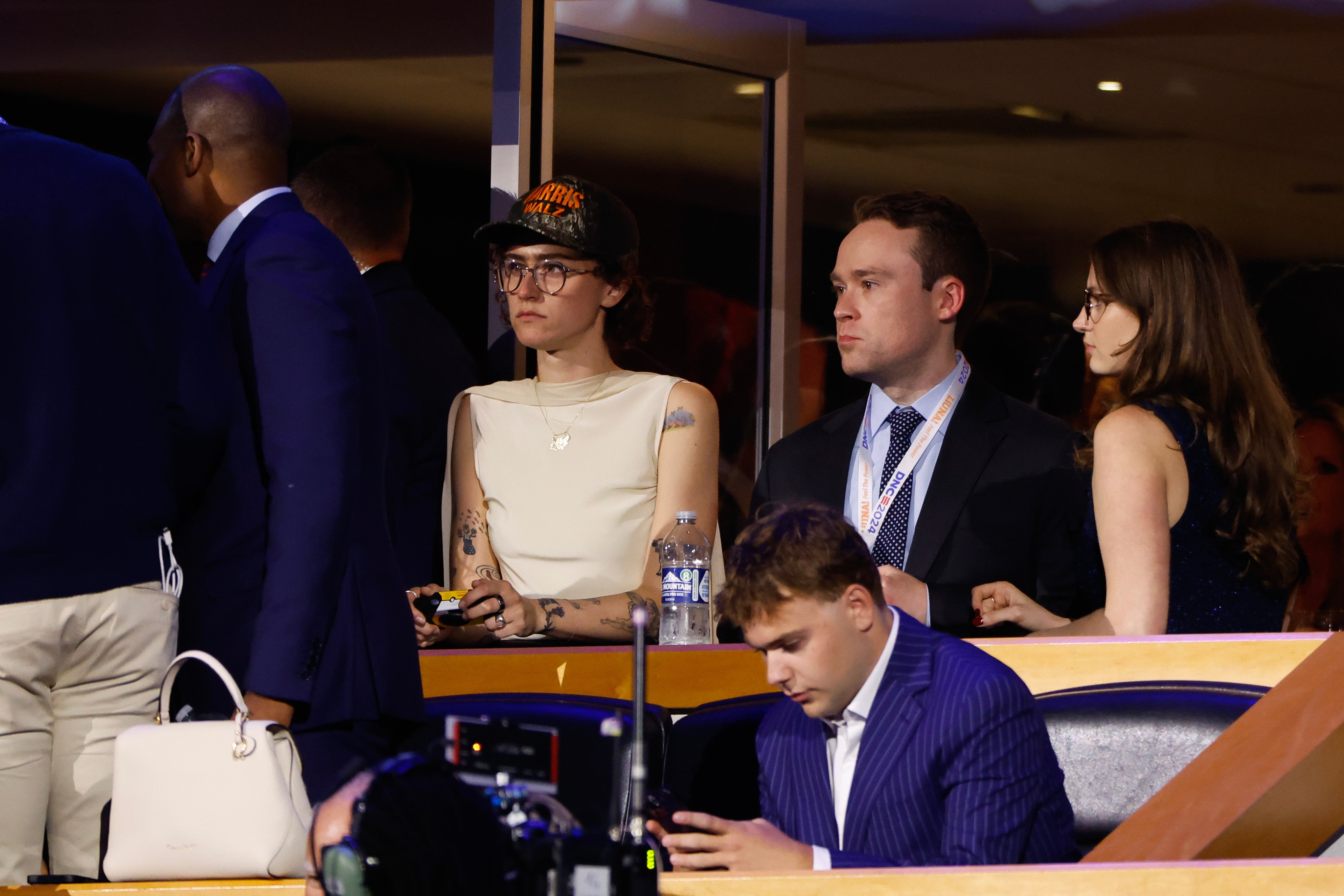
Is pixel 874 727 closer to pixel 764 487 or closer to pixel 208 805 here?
pixel 208 805

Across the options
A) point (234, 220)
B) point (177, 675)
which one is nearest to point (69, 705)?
point (177, 675)

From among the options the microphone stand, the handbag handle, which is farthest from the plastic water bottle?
the microphone stand

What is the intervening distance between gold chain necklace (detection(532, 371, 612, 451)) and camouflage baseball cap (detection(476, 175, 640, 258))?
0.30 m

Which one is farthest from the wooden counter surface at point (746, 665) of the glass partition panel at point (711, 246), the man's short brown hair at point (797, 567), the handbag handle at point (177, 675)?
the glass partition panel at point (711, 246)

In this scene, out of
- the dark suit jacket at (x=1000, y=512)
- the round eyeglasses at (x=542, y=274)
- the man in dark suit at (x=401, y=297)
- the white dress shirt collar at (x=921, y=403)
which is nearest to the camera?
the dark suit jacket at (x=1000, y=512)

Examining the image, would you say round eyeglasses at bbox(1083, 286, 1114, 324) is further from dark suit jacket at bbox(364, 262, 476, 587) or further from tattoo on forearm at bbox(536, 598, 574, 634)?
dark suit jacket at bbox(364, 262, 476, 587)

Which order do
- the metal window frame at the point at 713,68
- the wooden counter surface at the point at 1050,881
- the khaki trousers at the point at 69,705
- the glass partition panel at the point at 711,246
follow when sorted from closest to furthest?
the wooden counter surface at the point at 1050,881 < the khaki trousers at the point at 69,705 < the metal window frame at the point at 713,68 < the glass partition panel at the point at 711,246

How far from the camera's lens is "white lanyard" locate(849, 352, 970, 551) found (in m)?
3.24

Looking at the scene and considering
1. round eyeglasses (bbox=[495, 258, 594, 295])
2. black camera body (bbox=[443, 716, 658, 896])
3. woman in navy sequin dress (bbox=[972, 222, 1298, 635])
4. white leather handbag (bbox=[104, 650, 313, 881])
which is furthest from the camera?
round eyeglasses (bbox=[495, 258, 594, 295])

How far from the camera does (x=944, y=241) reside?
3449 millimetres

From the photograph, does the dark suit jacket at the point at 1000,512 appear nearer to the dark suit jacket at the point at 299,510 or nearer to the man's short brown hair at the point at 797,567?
the man's short brown hair at the point at 797,567

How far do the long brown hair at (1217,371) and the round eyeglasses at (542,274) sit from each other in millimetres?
1174

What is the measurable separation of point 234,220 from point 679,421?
136 centimetres

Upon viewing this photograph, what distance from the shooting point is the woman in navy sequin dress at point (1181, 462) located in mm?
2723
